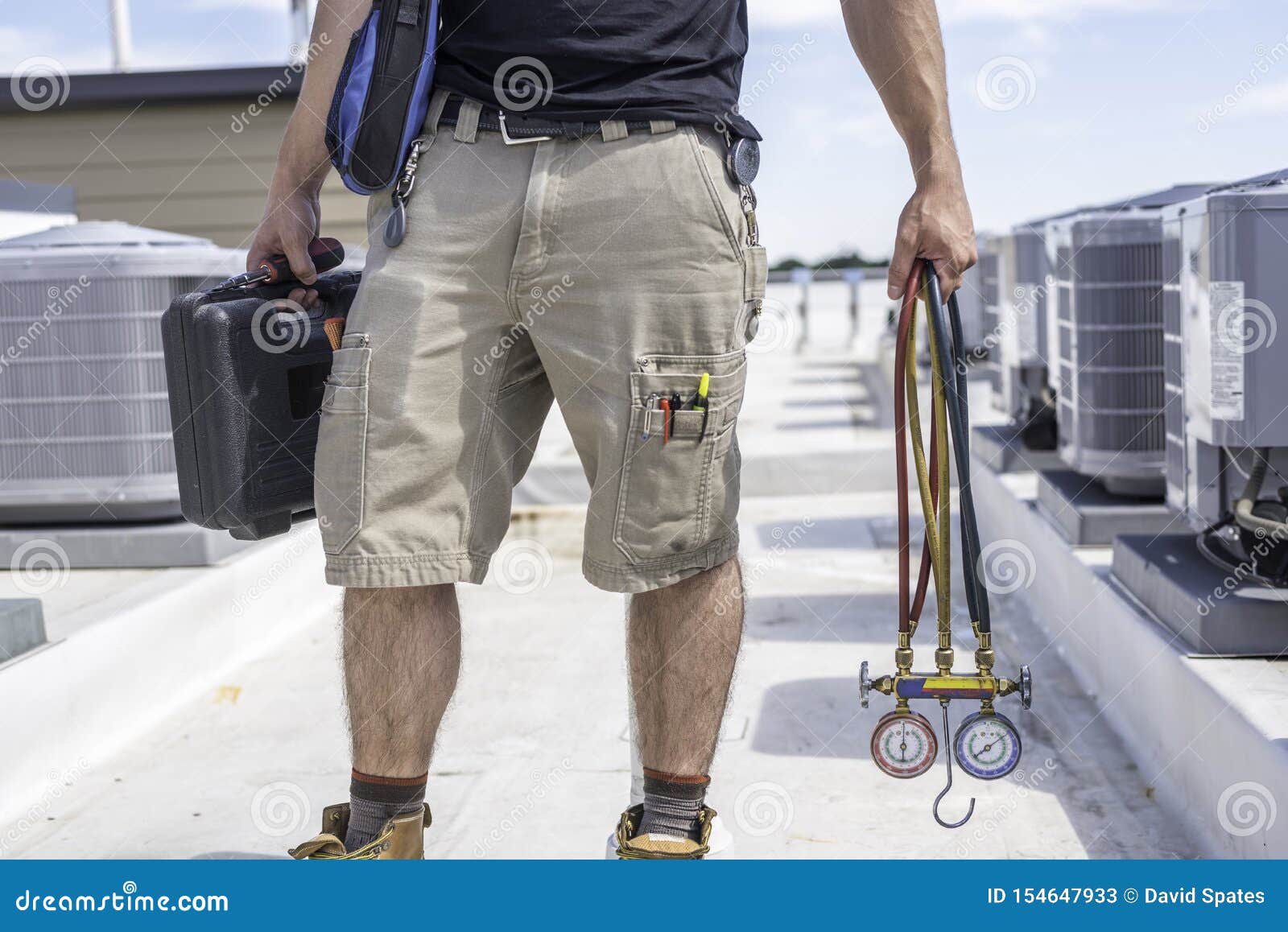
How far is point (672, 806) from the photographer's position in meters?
2.12

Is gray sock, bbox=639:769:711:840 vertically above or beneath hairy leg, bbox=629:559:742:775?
beneath

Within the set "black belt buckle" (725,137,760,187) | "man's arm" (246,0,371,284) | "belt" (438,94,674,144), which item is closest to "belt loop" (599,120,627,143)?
"belt" (438,94,674,144)

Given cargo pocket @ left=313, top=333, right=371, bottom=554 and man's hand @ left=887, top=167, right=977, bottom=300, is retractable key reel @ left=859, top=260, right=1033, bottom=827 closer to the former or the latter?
man's hand @ left=887, top=167, right=977, bottom=300

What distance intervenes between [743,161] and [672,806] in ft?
3.26

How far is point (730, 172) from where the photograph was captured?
2.08m

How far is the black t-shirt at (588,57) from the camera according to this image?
1991mm

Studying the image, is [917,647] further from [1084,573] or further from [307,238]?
[307,238]

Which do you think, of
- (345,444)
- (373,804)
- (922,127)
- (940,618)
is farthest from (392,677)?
(922,127)

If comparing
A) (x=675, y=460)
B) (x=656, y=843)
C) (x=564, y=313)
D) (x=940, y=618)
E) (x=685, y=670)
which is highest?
(x=564, y=313)

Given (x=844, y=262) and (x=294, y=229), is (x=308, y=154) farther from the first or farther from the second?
(x=844, y=262)

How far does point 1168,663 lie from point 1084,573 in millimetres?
949

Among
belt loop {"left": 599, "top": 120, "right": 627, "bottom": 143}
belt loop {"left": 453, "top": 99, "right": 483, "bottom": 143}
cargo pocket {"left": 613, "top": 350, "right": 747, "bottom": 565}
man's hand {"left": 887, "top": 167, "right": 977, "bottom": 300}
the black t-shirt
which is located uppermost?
the black t-shirt

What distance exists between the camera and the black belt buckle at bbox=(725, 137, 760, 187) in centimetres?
207

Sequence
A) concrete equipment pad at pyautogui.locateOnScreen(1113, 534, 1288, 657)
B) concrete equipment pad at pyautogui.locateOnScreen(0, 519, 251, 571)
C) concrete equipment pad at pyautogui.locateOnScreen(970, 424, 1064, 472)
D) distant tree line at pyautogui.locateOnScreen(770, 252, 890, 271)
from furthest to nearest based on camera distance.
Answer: distant tree line at pyautogui.locateOnScreen(770, 252, 890, 271) → concrete equipment pad at pyautogui.locateOnScreen(970, 424, 1064, 472) → concrete equipment pad at pyautogui.locateOnScreen(0, 519, 251, 571) → concrete equipment pad at pyautogui.locateOnScreen(1113, 534, 1288, 657)
